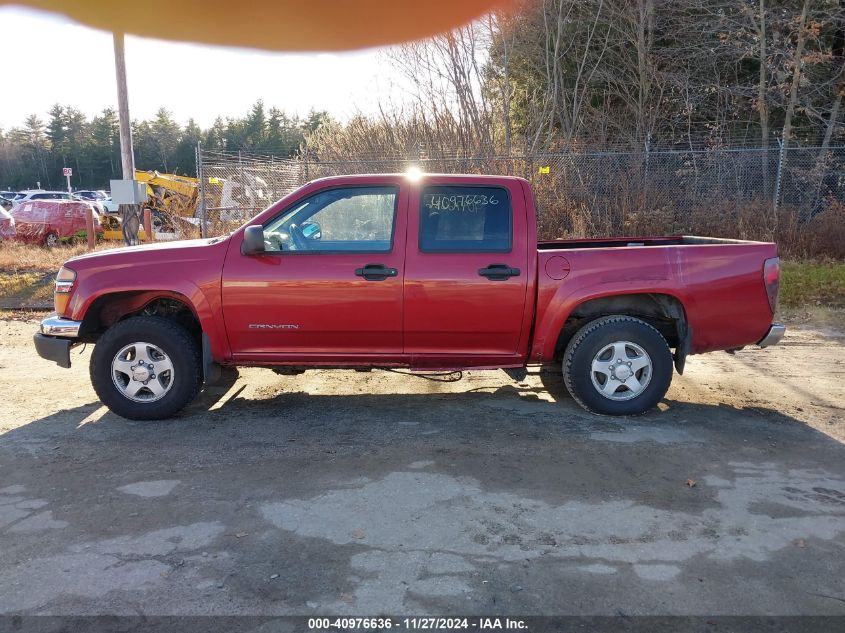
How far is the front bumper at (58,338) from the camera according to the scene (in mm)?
5062

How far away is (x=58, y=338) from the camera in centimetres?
511

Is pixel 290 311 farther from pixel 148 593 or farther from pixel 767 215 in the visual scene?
pixel 767 215

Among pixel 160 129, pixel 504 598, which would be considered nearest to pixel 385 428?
pixel 504 598

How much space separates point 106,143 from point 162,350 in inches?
3410

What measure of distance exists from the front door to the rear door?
0.14 m

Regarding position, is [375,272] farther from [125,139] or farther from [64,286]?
[125,139]

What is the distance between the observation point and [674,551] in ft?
10.3

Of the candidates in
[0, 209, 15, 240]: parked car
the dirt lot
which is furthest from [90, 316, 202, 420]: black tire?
[0, 209, 15, 240]: parked car

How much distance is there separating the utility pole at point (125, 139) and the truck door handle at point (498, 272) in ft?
27.8

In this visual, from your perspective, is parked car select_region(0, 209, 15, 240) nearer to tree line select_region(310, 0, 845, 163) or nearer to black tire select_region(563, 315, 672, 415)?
tree line select_region(310, 0, 845, 163)

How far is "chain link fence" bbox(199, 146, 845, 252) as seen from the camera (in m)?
13.0

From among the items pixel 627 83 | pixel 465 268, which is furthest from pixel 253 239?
pixel 627 83

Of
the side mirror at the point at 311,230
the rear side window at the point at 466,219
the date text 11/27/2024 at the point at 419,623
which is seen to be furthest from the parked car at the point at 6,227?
the date text 11/27/2024 at the point at 419,623

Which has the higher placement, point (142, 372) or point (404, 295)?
point (404, 295)
